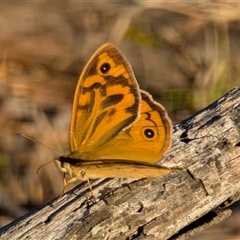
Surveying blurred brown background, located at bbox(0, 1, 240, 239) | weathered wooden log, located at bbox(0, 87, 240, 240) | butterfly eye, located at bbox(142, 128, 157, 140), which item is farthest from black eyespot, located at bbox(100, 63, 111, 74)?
blurred brown background, located at bbox(0, 1, 240, 239)

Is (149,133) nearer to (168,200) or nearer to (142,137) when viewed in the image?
(142,137)

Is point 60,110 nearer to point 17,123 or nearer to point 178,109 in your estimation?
point 17,123

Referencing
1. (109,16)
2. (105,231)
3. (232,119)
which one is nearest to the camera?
(105,231)

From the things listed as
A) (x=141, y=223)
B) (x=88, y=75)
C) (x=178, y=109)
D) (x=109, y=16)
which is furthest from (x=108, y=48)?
(x=109, y=16)

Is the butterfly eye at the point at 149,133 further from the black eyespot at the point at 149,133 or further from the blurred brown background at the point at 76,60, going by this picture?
the blurred brown background at the point at 76,60

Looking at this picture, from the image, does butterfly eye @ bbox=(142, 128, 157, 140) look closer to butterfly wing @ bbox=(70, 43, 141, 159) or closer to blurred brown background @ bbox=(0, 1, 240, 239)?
butterfly wing @ bbox=(70, 43, 141, 159)
